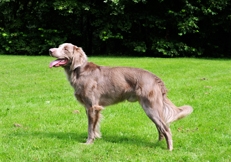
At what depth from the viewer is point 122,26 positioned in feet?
70.5

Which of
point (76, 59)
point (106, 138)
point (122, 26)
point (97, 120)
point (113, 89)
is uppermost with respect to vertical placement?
point (122, 26)

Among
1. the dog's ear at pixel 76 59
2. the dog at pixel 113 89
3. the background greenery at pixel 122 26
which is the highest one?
the background greenery at pixel 122 26

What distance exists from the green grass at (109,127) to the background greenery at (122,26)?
30.6ft

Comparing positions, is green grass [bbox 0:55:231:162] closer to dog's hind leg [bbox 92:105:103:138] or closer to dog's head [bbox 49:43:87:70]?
dog's hind leg [bbox 92:105:103:138]

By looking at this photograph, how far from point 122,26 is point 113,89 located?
15623 mm

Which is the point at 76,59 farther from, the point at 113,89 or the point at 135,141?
the point at 135,141

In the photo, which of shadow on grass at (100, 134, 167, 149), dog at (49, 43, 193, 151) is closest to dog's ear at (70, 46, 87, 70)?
dog at (49, 43, 193, 151)

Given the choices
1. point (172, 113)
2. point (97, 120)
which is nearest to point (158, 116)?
point (172, 113)

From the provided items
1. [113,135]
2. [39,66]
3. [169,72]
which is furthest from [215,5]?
[113,135]

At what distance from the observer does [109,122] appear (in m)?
7.54

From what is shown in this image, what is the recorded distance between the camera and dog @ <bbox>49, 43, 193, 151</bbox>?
19.6 feet

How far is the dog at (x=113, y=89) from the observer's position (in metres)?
5.97

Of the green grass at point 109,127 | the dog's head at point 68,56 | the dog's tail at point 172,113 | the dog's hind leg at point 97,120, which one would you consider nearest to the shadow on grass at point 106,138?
the green grass at point 109,127

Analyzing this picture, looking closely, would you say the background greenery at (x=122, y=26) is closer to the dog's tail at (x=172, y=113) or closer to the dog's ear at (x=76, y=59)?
the dog's ear at (x=76, y=59)
